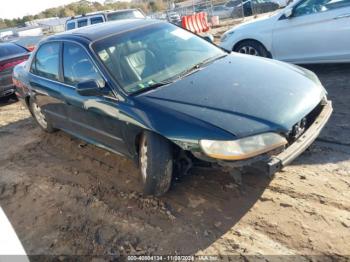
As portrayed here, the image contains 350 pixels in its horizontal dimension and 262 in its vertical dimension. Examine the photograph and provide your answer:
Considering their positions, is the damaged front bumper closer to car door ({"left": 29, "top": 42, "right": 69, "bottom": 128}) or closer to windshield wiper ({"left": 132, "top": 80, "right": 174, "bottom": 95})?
windshield wiper ({"left": 132, "top": 80, "right": 174, "bottom": 95})

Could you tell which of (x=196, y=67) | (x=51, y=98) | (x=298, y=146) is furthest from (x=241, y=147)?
(x=51, y=98)

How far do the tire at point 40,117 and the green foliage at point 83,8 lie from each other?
4397 cm

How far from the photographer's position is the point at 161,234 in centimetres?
316

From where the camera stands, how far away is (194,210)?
3383 mm

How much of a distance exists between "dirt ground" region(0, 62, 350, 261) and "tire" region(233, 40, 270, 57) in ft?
7.82

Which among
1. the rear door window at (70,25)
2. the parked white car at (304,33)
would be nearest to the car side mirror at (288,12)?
the parked white car at (304,33)

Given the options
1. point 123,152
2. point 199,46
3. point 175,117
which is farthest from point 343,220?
point 199,46

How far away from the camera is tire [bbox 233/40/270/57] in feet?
22.4

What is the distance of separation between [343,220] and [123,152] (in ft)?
7.26

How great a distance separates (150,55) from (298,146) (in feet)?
6.29

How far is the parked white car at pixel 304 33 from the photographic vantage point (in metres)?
5.86

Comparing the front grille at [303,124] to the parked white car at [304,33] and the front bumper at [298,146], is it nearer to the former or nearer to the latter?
the front bumper at [298,146]

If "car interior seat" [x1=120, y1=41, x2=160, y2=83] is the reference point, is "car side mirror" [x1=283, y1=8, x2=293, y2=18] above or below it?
above

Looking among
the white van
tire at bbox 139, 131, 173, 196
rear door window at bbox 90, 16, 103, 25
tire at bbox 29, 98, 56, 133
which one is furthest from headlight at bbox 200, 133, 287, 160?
rear door window at bbox 90, 16, 103, 25
